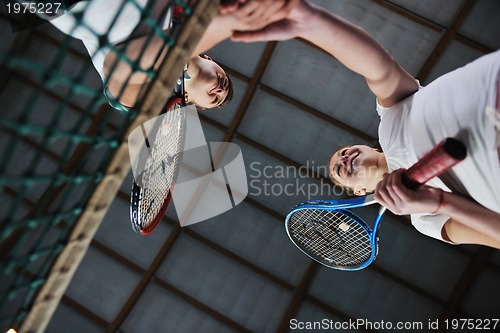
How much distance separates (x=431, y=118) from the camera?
265cm

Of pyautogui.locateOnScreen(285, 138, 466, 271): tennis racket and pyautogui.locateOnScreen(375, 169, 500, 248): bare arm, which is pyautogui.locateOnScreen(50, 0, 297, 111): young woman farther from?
pyautogui.locateOnScreen(285, 138, 466, 271): tennis racket

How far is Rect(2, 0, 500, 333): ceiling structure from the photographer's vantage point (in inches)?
265

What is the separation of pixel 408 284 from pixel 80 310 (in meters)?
5.60

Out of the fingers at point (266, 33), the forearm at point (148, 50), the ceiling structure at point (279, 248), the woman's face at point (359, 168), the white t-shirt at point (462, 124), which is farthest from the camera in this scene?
the ceiling structure at point (279, 248)

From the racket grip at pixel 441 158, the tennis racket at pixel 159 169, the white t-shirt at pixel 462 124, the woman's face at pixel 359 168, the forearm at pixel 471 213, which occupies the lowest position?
the tennis racket at pixel 159 169

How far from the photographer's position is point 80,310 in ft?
24.8

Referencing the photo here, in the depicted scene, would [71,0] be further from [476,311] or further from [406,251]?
[476,311]

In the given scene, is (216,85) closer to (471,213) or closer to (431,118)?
(431,118)

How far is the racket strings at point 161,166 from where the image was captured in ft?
11.9

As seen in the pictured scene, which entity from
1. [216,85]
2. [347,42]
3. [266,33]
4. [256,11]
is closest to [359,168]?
[216,85]

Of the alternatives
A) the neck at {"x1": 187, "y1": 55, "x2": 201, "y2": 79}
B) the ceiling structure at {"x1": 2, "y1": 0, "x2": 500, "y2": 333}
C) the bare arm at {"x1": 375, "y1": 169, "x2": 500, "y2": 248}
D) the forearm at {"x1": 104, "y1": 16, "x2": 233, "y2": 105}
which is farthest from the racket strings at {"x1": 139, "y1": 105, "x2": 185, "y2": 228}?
the ceiling structure at {"x1": 2, "y1": 0, "x2": 500, "y2": 333}

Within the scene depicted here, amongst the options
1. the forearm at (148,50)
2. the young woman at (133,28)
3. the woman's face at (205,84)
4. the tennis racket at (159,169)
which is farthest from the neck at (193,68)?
the forearm at (148,50)

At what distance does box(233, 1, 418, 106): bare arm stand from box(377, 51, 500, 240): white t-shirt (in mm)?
129

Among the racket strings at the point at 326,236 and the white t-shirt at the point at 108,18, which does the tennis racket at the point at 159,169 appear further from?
the racket strings at the point at 326,236
